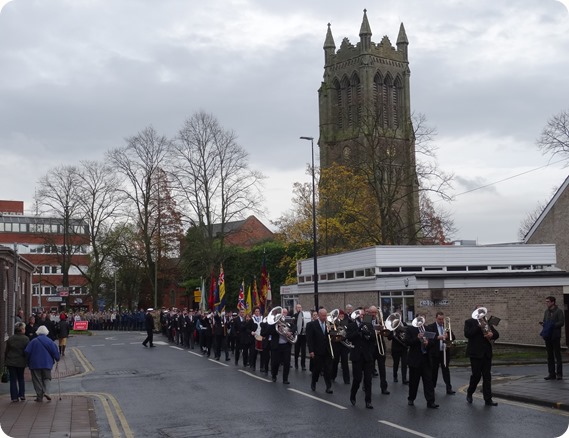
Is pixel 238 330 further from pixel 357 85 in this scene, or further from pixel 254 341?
pixel 357 85

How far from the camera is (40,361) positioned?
53.8 ft

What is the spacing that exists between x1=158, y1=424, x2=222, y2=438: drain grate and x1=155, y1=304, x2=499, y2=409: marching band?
136 inches

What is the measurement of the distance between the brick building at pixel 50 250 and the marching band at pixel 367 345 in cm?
4174

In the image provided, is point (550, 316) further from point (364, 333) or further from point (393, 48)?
point (393, 48)

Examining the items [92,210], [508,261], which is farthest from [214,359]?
[92,210]

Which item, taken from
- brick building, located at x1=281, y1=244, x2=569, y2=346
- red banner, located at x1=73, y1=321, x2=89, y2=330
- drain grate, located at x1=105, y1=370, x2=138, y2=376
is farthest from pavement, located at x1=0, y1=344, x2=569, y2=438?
red banner, located at x1=73, y1=321, x2=89, y2=330

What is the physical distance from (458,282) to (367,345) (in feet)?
51.3

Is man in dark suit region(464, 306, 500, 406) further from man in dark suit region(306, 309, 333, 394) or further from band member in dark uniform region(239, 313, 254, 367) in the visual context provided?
band member in dark uniform region(239, 313, 254, 367)

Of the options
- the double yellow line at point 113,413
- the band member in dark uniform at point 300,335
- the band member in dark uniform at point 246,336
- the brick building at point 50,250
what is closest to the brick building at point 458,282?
the band member in dark uniform at point 300,335

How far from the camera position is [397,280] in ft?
103

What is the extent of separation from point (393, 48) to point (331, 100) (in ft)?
34.5

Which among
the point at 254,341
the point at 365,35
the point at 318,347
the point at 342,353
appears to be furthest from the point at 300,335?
the point at 365,35

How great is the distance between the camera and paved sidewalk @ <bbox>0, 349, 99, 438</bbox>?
482 inches

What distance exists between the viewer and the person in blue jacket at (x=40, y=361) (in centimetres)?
1641
